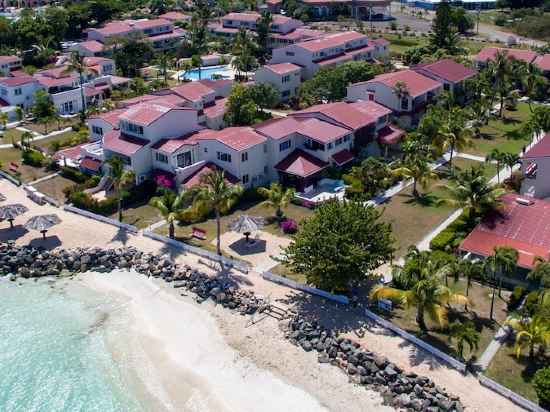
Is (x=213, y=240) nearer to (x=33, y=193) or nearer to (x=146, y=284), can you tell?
(x=146, y=284)

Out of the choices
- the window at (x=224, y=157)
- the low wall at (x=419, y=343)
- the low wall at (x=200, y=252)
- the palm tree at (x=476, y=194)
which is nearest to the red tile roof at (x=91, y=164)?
the window at (x=224, y=157)

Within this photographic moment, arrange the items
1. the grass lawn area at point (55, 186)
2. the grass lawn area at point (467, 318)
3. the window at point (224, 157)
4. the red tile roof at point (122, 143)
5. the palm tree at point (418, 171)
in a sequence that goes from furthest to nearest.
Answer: the grass lawn area at point (55, 186) → the red tile roof at point (122, 143) → the window at point (224, 157) → the palm tree at point (418, 171) → the grass lawn area at point (467, 318)

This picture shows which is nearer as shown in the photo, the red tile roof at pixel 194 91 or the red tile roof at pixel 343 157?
the red tile roof at pixel 343 157

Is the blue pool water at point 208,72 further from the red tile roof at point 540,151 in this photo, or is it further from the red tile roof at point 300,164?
the red tile roof at point 540,151

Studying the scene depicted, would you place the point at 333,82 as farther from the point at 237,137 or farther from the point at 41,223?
the point at 41,223

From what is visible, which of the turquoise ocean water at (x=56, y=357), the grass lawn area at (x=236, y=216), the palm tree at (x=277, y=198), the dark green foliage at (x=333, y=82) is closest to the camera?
the turquoise ocean water at (x=56, y=357)

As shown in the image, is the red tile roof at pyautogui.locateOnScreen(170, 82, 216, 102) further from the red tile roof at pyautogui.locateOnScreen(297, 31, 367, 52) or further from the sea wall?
the sea wall

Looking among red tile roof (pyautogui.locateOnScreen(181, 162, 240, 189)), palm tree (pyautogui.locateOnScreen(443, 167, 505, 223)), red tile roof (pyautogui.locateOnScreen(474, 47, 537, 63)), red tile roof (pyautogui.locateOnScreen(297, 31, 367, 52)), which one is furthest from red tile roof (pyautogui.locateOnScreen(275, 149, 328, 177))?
red tile roof (pyautogui.locateOnScreen(474, 47, 537, 63))

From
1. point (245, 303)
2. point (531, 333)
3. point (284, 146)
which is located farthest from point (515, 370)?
point (284, 146)

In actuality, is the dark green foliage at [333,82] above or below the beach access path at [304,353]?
above
